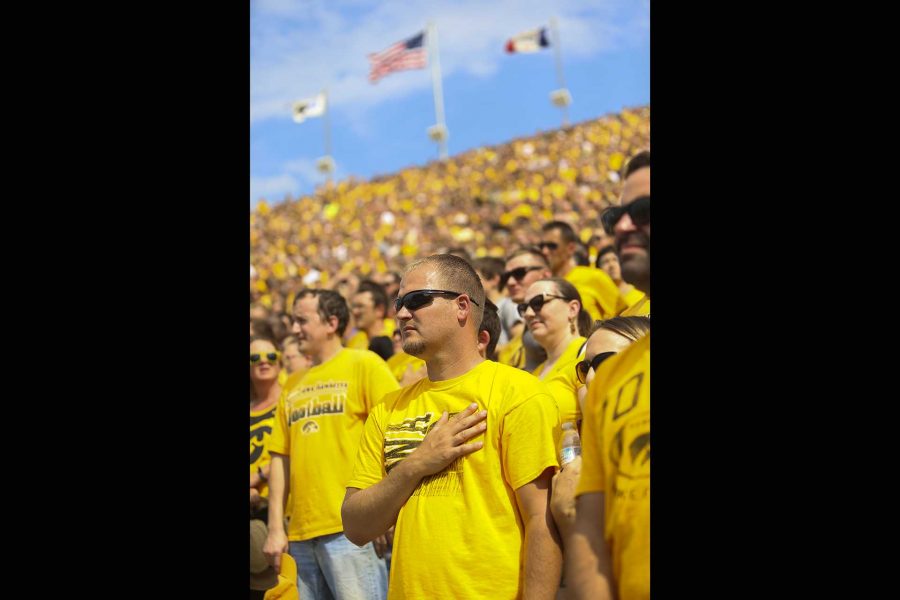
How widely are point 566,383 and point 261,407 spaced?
2812 mm

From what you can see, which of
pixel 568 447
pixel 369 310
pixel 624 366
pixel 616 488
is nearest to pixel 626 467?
pixel 616 488

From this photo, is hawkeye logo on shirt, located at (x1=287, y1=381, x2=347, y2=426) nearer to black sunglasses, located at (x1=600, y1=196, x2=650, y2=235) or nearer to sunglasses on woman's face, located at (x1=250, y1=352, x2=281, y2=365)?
sunglasses on woman's face, located at (x1=250, y1=352, x2=281, y2=365)

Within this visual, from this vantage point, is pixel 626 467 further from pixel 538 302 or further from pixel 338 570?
pixel 338 570

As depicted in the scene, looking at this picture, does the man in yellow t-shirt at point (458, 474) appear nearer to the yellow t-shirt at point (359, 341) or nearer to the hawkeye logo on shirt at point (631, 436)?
the hawkeye logo on shirt at point (631, 436)

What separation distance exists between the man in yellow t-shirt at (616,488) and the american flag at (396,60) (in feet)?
90.6

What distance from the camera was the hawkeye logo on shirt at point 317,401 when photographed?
4.69 m

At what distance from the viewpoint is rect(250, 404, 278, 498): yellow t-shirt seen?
5711 mm

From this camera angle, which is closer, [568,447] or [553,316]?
[568,447]

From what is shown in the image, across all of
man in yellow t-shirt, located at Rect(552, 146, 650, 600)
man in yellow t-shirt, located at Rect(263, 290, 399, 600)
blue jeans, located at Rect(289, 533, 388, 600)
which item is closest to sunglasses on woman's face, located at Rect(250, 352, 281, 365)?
man in yellow t-shirt, located at Rect(263, 290, 399, 600)

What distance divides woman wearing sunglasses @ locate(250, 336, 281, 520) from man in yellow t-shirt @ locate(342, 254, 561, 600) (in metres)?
2.71

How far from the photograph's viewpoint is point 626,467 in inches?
77.5
